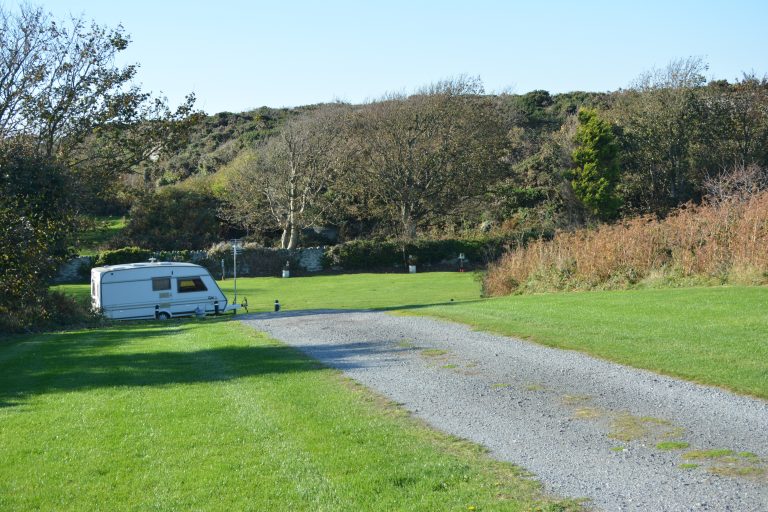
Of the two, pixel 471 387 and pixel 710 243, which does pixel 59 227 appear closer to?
pixel 471 387

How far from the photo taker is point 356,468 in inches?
Answer: 257

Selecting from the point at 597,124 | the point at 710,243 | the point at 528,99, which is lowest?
the point at 710,243

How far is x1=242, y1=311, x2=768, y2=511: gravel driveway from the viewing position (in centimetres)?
578

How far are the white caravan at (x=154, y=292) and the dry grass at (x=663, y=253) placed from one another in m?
10.2

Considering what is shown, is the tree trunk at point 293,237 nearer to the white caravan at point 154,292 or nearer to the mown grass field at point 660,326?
the white caravan at point 154,292

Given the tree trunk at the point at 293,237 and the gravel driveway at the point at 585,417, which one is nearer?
the gravel driveway at the point at 585,417

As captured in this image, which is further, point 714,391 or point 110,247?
point 110,247

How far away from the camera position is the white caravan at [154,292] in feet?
90.4

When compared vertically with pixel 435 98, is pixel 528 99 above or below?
above

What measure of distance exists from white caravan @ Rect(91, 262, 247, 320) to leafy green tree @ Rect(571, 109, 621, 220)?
27.2 m

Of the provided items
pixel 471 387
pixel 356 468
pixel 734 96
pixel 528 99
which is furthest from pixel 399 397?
pixel 528 99

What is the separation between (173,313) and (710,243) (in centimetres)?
1703

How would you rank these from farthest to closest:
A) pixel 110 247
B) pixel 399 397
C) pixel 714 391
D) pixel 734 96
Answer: pixel 734 96 → pixel 110 247 → pixel 399 397 → pixel 714 391

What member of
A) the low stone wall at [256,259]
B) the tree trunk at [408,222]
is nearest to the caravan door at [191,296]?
the low stone wall at [256,259]
